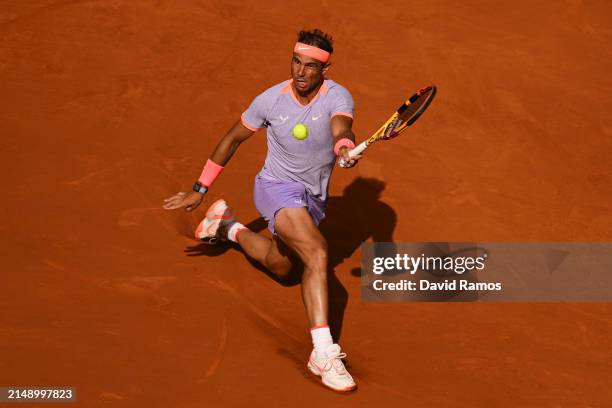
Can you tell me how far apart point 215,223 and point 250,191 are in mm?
935

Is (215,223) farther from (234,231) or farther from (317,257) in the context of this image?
(317,257)

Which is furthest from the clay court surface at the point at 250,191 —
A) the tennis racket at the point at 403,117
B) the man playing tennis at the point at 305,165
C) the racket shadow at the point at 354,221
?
the tennis racket at the point at 403,117

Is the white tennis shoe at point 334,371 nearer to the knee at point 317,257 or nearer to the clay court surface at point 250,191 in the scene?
the clay court surface at point 250,191

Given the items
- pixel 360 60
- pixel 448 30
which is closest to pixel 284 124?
pixel 360 60

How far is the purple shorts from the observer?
6.64 metres

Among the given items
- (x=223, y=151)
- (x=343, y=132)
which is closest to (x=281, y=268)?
(x=223, y=151)

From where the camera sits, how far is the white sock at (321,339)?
6.08 m

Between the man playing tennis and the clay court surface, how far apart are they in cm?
31

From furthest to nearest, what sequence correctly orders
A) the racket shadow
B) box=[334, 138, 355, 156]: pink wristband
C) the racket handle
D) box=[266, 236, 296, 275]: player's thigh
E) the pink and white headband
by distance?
the racket shadow
box=[266, 236, 296, 275]: player's thigh
the pink and white headband
box=[334, 138, 355, 156]: pink wristband
the racket handle

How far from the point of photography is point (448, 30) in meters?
10.8

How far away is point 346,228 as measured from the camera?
8172 millimetres

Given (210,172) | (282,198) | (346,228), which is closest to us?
(282,198)

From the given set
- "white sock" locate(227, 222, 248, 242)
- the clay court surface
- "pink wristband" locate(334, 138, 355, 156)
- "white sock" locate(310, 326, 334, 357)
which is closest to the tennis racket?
"pink wristband" locate(334, 138, 355, 156)

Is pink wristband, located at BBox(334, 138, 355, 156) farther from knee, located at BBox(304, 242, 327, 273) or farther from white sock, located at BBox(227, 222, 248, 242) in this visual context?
white sock, located at BBox(227, 222, 248, 242)
